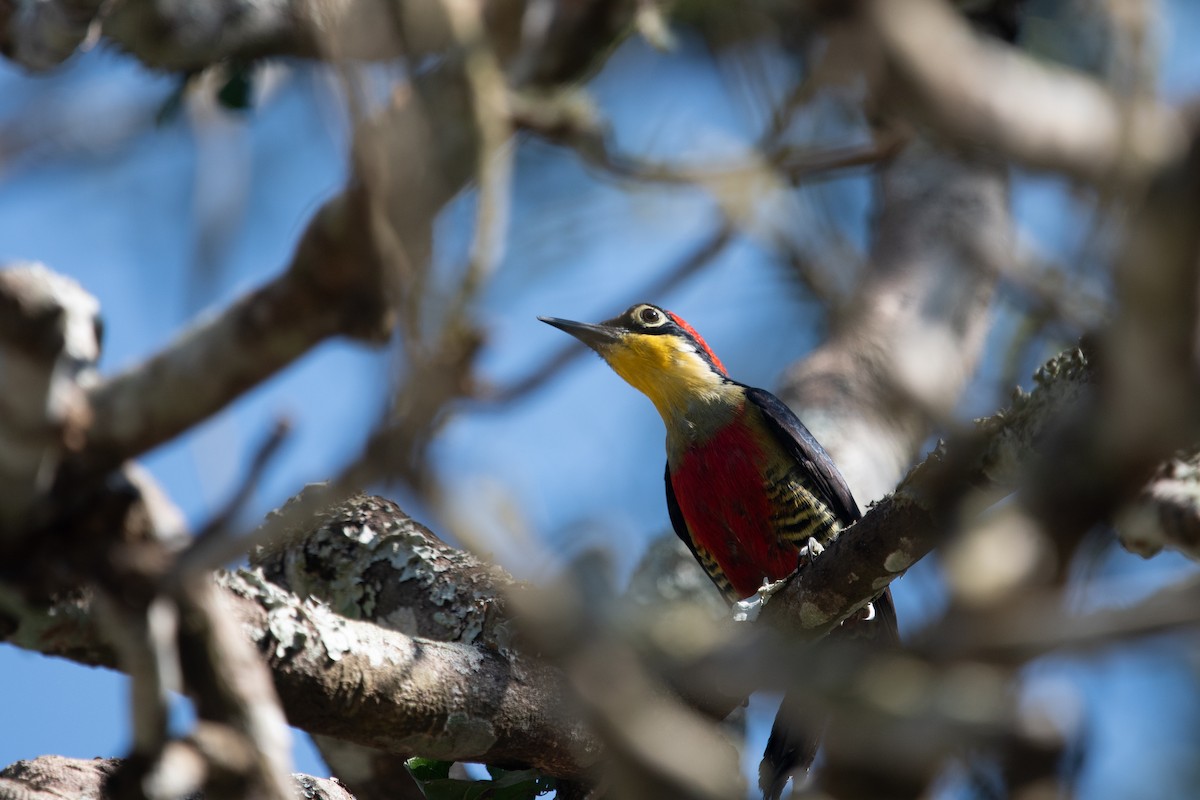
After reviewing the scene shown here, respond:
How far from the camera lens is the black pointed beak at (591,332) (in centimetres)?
680

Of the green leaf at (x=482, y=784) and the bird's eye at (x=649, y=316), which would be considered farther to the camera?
the bird's eye at (x=649, y=316)

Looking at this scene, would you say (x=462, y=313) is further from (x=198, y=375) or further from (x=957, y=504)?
(x=957, y=504)

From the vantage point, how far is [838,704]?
1.70 m

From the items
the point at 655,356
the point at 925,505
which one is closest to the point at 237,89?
the point at 655,356

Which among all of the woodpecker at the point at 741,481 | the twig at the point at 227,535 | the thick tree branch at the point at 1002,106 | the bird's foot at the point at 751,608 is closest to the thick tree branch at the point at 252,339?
the twig at the point at 227,535

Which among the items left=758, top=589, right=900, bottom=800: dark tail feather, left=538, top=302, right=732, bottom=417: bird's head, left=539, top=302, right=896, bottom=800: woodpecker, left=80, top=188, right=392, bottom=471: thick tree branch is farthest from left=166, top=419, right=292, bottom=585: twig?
left=538, top=302, right=732, bottom=417: bird's head

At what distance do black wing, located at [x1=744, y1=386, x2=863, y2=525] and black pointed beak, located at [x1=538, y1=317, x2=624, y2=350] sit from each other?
1.08 m

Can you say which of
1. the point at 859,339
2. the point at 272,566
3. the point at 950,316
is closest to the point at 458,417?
the point at 272,566

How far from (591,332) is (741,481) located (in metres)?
1.27

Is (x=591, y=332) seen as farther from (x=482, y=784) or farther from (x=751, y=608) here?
(x=482, y=784)

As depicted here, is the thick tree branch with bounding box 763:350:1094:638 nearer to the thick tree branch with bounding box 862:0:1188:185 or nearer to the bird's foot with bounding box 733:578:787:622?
the bird's foot with bounding box 733:578:787:622

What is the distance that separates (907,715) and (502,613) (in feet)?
9.96

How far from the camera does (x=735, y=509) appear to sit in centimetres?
612

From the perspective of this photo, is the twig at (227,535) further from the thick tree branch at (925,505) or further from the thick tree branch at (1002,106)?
the thick tree branch at (1002,106)
